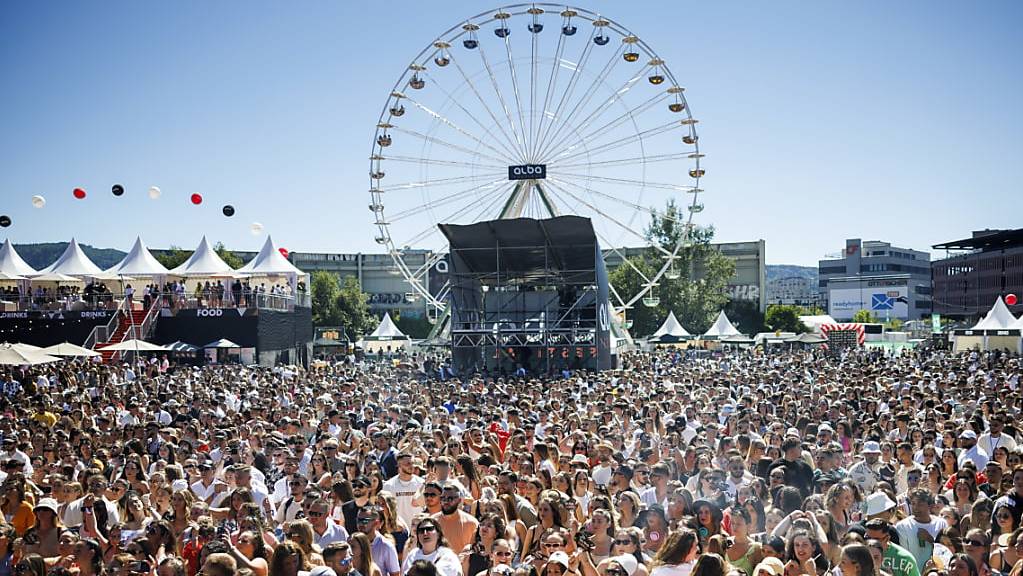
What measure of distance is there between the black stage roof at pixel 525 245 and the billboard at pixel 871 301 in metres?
96.6

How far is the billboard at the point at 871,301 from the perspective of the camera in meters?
121

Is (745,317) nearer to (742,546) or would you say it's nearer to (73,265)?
(73,265)

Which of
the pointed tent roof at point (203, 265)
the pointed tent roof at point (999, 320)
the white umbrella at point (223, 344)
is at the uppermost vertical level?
the pointed tent roof at point (203, 265)

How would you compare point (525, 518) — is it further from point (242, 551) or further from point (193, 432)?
point (193, 432)

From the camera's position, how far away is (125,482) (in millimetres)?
7980

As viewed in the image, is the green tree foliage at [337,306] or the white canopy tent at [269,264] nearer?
the white canopy tent at [269,264]

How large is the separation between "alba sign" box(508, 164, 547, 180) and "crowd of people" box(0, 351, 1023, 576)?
19162 mm

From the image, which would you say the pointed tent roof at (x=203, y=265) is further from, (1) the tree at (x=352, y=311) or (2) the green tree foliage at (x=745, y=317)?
(2) the green tree foliage at (x=745, y=317)

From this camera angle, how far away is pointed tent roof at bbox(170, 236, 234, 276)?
128 ft

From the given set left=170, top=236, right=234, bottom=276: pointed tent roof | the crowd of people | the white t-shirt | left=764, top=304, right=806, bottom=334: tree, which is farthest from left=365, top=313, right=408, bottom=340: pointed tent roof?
the white t-shirt

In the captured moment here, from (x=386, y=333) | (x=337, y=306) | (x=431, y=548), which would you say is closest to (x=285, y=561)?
(x=431, y=548)

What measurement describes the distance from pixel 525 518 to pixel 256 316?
3051 cm

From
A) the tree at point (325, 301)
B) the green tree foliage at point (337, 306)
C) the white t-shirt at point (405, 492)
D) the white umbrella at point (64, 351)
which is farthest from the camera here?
the green tree foliage at point (337, 306)

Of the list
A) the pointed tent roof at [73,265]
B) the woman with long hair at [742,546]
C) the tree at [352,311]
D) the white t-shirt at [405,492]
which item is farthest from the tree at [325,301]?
the woman with long hair at [742,546]
